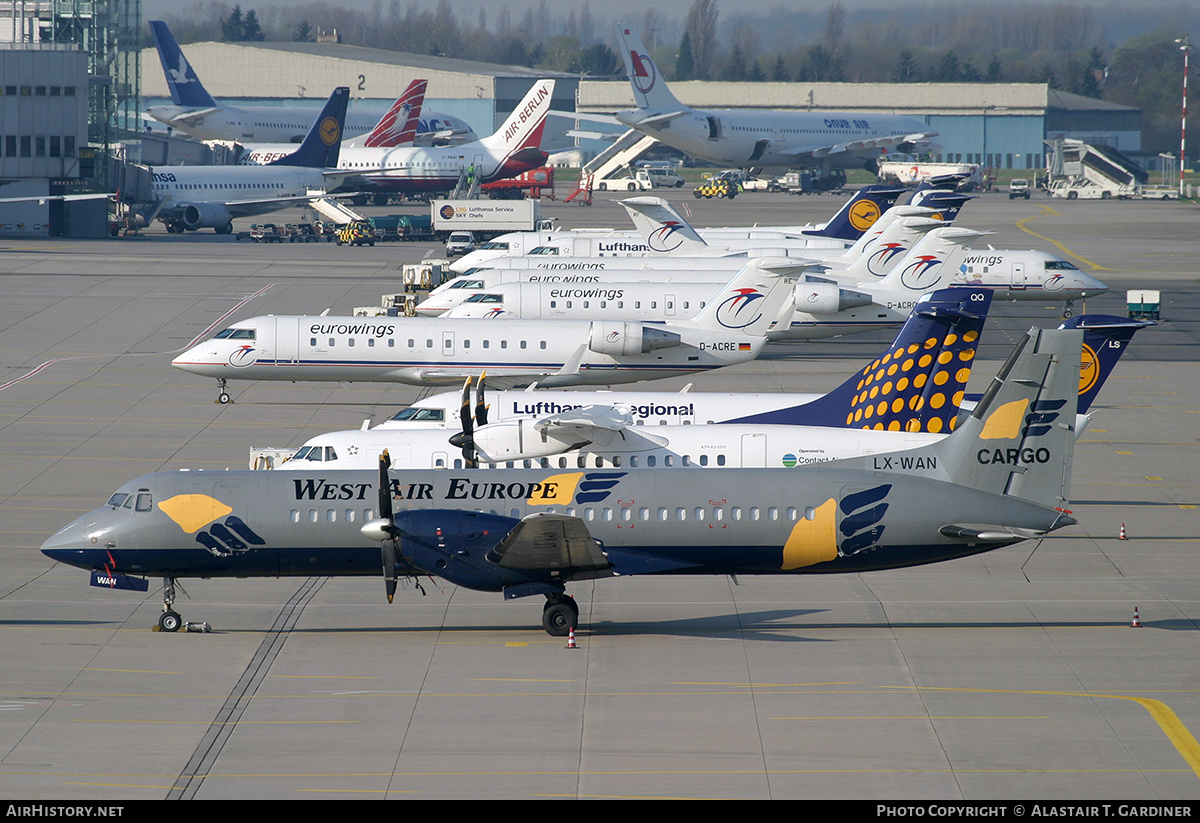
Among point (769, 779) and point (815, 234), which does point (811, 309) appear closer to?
point (815, 234)

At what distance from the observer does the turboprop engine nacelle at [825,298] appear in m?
58.9

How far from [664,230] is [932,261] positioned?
799 inches

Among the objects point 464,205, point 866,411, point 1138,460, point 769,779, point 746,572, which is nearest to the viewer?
point 769,779

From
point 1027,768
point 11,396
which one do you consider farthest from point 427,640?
→ point 11,396

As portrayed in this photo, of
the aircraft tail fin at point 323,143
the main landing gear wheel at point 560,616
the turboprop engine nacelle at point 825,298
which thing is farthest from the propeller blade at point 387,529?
the aircraft tail fin at point 323,143

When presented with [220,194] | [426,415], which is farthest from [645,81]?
[426,415]

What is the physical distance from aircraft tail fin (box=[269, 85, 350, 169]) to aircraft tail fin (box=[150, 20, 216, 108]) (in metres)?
34.6

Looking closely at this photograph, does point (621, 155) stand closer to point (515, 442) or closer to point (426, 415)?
point (426, 415)

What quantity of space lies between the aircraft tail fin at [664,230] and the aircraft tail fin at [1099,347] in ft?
140

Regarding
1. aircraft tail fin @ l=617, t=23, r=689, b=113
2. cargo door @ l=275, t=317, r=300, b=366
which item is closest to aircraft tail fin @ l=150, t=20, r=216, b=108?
aircraft tail fin @ l=617, t=23, r=689, b=113

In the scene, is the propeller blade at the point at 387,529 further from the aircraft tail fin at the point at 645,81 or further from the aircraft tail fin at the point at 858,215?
the aircraft tail fin at the point at 645,81

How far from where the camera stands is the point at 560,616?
89.2 feet

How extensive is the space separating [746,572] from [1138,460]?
→ 2165cm

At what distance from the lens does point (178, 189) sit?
11806 cm
